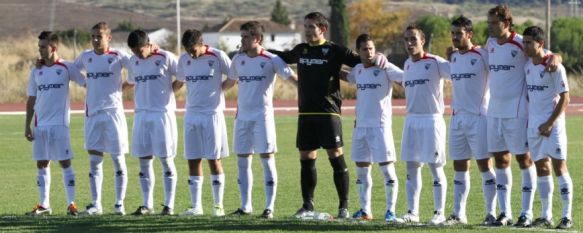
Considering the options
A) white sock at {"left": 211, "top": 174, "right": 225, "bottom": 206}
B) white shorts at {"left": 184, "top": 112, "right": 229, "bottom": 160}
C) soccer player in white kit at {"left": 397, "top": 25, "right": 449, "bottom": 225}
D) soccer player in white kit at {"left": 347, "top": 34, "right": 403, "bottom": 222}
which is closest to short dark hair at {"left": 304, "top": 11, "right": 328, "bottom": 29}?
soccer player in white kit at {"left": 347, "top": 34, "right": 403, "bottom": 222}

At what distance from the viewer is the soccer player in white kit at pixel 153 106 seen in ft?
47.2

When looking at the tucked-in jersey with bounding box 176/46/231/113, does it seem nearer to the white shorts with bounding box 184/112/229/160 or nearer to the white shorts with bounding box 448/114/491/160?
the white shorts with bounding box 184/112/229/160

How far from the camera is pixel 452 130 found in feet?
43.5

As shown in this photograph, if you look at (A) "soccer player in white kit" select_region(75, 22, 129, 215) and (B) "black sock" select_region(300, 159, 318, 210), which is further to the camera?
(A) "soccer player in white kit" select_region(75, 22, 129, 215)

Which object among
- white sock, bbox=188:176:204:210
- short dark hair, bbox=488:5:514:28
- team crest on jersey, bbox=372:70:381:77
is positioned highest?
short dark hair, bbox=488:5:514:28

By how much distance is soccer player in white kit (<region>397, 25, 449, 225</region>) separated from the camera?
13305 mm

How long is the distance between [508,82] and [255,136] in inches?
117

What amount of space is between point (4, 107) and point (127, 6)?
128 m

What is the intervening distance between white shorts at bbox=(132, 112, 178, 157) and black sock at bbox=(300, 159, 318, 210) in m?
1.61

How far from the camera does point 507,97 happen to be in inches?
503

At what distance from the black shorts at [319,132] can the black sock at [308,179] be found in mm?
244

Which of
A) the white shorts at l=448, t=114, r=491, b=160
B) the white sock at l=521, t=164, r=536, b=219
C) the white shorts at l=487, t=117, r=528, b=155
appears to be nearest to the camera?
the white shorts at l=487, t=117, r=528, b=155

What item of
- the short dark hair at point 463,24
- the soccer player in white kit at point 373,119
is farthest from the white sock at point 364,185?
the short dark hair at point 463,24

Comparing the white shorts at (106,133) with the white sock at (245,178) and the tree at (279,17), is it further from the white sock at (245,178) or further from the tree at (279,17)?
the tree at (279,17)
